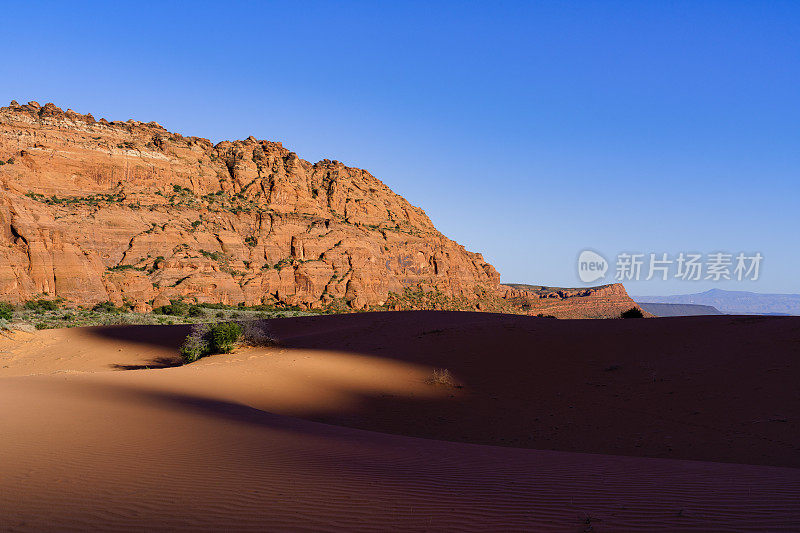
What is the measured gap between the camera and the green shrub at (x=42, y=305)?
43.3 meters

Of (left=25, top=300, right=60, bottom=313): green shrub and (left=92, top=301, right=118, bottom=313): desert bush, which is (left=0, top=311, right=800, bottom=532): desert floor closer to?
(left=25, top=300, right=60, bottom=313): green shrub

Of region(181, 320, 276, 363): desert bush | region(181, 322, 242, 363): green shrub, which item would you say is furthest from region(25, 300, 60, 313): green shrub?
region(181, 322, 242, 363): green shrub

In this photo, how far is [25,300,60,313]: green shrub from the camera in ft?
142

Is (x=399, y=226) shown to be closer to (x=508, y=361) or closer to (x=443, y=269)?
(x=443, y=269)

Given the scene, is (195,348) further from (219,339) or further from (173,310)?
(173,310)

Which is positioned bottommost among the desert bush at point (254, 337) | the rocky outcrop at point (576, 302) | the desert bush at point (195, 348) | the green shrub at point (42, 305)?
the green shrub at point (42, 305)

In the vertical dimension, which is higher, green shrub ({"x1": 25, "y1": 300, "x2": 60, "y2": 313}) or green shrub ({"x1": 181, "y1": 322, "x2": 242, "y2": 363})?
green shrub ({"x1": 181, "y1": 322, "x2": 242, "y2": 363})

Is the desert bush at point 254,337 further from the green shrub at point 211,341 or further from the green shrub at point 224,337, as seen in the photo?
the green shrub at point 224,337

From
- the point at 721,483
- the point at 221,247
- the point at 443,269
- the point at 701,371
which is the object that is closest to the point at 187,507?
the point at 721,483

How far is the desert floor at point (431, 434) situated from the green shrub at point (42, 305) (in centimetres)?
2262

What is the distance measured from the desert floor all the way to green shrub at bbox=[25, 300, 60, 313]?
22.6 meters

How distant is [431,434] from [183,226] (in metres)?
61.4

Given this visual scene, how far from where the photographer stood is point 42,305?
44438mm

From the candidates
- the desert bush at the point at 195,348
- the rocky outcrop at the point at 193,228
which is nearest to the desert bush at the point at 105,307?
the rocky outcrop at the point at 193,228
